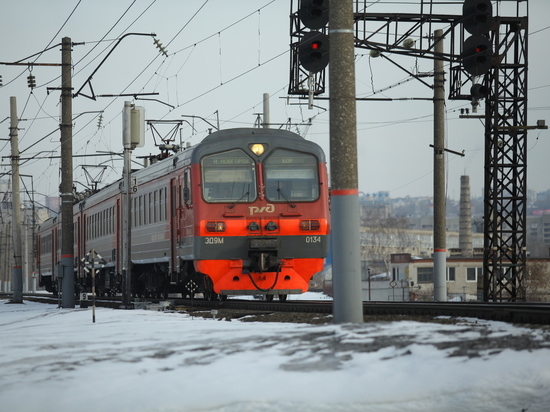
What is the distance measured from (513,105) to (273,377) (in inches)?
809

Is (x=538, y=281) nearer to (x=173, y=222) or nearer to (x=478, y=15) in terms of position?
(x=478, y=15)

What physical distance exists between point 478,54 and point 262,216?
6.63 metres

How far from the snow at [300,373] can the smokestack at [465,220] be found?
107548mm

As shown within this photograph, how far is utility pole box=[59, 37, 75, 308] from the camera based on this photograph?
2767cm

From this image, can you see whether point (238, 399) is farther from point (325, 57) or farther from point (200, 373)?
point (325, 57)

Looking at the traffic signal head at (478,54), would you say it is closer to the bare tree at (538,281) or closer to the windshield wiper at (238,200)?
the windshield wiper at (238,200)

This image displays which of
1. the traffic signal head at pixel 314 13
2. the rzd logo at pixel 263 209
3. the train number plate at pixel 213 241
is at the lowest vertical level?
the train number plate at pixel 213 241

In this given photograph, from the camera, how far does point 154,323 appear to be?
1440cm

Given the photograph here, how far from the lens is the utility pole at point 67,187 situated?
27.7 metres

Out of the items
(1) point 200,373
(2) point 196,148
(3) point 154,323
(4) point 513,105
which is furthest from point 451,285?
(1) point 200,373

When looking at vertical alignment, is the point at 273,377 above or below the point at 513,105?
below

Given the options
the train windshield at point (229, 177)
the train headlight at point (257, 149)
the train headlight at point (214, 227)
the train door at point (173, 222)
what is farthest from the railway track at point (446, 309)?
the train headlight at point (257, 149)

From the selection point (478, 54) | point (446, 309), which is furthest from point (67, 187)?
point (446, 309)

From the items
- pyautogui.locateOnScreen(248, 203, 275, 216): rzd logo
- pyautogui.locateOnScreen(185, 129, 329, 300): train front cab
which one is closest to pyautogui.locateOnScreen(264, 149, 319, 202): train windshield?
pyautogui.locateOnScreen(185, 129, 329, 300): train front cab
